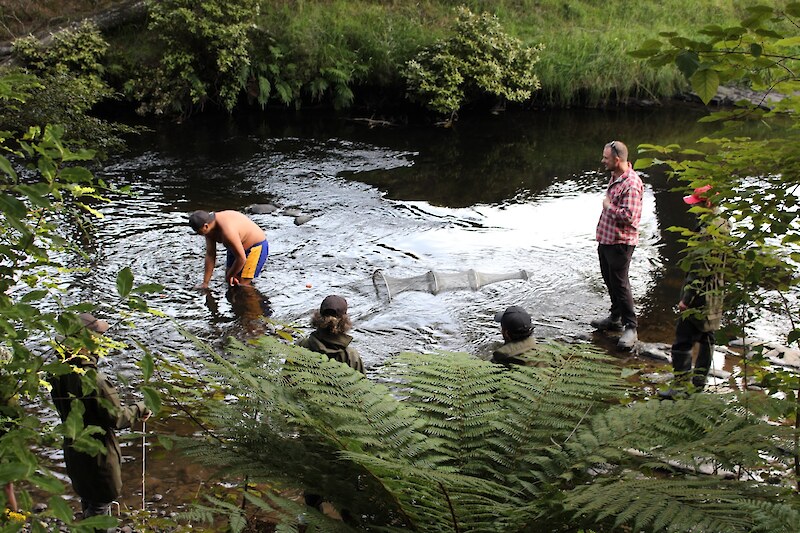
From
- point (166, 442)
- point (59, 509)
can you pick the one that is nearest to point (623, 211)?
point (166, 442)

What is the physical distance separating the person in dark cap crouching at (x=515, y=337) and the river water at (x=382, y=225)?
2.64m

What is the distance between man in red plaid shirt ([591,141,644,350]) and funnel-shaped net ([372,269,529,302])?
215cm

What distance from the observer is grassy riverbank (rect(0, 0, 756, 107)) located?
20.5 meters

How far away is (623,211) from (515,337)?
3.30m

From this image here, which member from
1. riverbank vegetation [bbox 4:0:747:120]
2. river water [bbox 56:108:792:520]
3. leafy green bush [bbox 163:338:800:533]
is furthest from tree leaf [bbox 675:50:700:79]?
riverbank vegetation [bbox 4:0:747:120]

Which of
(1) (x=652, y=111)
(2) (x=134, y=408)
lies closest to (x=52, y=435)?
(2) (x=134, y=408)

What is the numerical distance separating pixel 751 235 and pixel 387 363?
1970 millimetres

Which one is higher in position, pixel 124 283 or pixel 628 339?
pixel 124 283

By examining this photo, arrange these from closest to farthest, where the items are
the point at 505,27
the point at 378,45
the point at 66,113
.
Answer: the point at 66,113 < the point at 378,45 < the point at 505,27

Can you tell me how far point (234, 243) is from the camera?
955 cm

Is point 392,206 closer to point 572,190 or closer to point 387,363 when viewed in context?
point 572,190

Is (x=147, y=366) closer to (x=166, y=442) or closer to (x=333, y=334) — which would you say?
(x=166, y=442)

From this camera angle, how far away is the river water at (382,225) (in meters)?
9.27

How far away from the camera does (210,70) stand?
1967 centimetres
